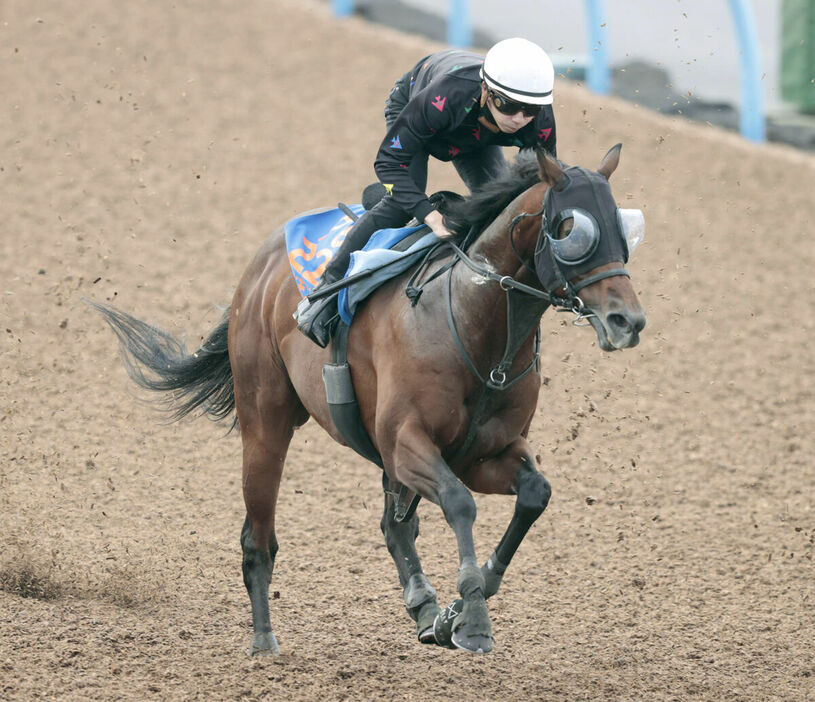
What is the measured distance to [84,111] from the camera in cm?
1349

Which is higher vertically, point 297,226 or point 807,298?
point 297,226

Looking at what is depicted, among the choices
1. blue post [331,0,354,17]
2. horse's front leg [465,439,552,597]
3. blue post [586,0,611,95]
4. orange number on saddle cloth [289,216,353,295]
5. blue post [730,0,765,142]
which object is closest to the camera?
horse's front leg [465,439,552,597]

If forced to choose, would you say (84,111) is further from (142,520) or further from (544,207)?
(544,207)

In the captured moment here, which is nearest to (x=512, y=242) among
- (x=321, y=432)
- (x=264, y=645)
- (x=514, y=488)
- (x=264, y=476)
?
(x=514, y=488)

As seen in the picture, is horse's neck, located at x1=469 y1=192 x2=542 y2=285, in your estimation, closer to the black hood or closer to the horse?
the horse

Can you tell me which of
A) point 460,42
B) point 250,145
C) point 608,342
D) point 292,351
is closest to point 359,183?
point 250,145

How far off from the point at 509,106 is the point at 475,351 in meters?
0.93

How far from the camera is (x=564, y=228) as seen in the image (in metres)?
4.13

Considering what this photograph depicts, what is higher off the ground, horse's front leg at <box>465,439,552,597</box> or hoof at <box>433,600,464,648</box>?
horse's front leg at <box>465,439,552,597</box>

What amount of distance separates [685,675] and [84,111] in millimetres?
10306

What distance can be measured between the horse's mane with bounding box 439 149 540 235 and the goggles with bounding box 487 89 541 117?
0.59 ft

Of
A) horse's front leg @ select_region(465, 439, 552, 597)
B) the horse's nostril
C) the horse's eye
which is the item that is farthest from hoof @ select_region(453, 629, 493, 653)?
the horse's eye

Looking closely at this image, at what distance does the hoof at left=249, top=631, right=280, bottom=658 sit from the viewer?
18.3 ft

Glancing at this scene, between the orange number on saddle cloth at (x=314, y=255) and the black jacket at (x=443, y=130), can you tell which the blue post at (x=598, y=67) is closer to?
the orange number on saddle cloth at (x=314, y=255)
